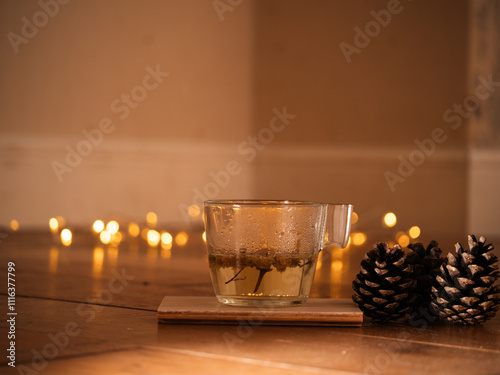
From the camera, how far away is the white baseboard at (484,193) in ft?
11.7

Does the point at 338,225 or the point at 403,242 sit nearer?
the point at 338,225

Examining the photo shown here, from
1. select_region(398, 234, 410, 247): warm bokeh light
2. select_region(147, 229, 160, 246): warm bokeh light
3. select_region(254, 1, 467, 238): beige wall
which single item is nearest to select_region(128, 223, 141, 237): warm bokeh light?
select_region(147, 229, 160, 246): warm bokeh light

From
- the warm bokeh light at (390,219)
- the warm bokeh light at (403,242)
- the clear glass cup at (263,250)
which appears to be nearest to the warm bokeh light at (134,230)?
the warm bokeh light at (403,242)

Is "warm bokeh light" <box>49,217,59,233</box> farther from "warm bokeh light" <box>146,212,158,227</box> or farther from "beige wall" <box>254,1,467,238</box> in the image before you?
"beige wall" <box>254,1,467,238</box>

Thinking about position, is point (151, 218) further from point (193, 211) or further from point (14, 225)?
point (14, 225)

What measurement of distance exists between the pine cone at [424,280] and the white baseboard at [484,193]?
2.89 metres

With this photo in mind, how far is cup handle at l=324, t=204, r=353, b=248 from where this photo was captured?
84 centimetres

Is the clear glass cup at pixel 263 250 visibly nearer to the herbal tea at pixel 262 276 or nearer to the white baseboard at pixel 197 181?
the herbal tea at pixel 262 276

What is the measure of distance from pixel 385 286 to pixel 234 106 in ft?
10.8

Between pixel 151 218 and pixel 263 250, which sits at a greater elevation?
pixel 263 250

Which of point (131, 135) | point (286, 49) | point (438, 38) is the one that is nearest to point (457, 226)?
point (438, 38)

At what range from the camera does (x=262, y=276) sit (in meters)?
0.79

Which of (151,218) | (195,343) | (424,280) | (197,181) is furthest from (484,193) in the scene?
(195,343)

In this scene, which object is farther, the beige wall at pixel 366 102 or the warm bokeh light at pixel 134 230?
the beige wall at pixel 366 102
